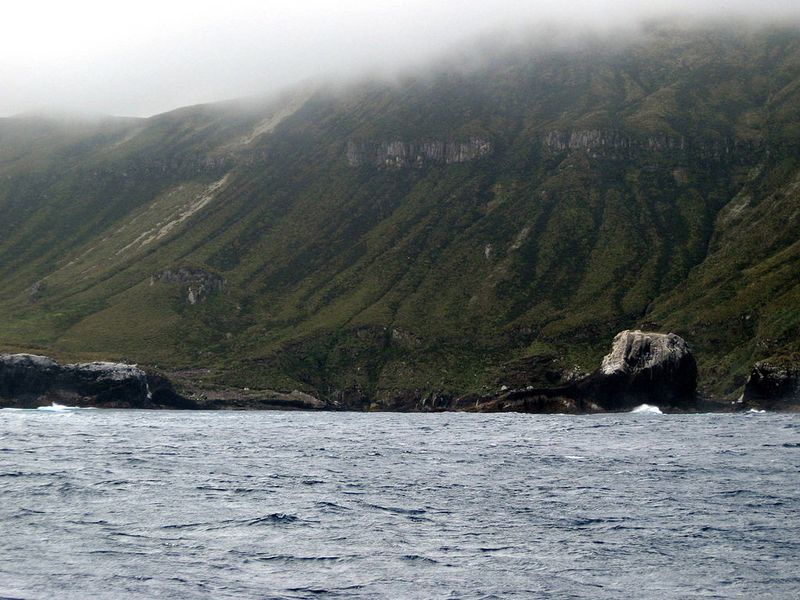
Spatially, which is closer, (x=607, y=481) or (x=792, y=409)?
(x=607, y=481)

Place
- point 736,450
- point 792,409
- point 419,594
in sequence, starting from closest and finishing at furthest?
point 419,594 → point 736,450 → point 792,409

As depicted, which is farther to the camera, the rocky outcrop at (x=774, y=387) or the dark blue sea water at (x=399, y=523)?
the rocky outcrop at (x=774, y=387)

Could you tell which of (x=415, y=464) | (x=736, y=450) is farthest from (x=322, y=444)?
(x=736, y=450)

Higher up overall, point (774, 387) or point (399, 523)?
point (399, 523)

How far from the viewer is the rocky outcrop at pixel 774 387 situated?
632ft

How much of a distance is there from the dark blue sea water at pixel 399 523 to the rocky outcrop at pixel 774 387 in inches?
4424

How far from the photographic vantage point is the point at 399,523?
48312 millimetres

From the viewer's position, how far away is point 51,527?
1785 inches

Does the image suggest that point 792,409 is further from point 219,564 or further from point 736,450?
point 219,564

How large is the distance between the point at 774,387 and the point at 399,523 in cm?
16678

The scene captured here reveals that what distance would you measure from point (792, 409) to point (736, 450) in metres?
114

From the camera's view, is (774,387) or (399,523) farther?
(774,387)

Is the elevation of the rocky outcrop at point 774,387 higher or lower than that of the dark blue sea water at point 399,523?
lower

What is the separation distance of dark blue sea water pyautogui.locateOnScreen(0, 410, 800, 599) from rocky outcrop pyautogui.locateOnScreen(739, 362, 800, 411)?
112362 millimetres
